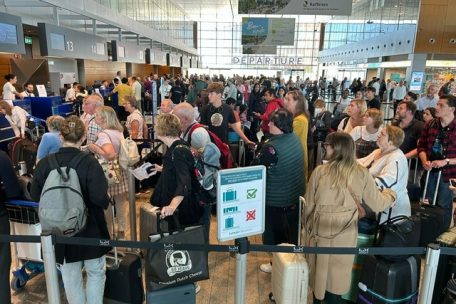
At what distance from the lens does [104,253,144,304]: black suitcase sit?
9.32 feet

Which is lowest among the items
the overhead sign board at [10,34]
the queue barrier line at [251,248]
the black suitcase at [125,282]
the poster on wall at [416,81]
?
the black suitcase at [125,282]

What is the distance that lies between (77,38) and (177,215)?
986 centimetres

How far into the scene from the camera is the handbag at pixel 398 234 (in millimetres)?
2666

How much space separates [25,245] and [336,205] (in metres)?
2.76

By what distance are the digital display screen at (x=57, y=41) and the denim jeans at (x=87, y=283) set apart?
8260mm

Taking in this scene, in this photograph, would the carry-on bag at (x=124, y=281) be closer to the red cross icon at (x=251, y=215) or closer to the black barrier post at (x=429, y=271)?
the red cross icon at (x=251, y=215)

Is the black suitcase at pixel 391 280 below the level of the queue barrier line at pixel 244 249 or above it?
below

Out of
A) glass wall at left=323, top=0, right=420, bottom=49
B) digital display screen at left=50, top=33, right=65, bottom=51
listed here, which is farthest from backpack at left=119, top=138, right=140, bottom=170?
glass wall at left=323, top=0, right=420, bottom=49

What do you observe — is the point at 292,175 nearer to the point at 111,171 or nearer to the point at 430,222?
the point at 430,222

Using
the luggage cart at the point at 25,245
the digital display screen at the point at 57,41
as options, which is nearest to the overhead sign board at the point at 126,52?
the digital display screen at the point at 57,41

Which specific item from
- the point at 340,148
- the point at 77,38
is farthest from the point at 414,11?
the point at 340,148

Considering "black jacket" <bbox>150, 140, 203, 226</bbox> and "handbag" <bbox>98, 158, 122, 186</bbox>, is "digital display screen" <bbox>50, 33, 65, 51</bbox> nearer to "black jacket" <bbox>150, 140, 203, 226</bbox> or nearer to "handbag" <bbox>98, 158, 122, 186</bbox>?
"handbag" <bbox>98, 158, 122, 186</bbox>

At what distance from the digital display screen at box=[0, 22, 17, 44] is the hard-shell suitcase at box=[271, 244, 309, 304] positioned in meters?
7.69

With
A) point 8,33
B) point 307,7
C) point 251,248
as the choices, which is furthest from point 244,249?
point 307,7
